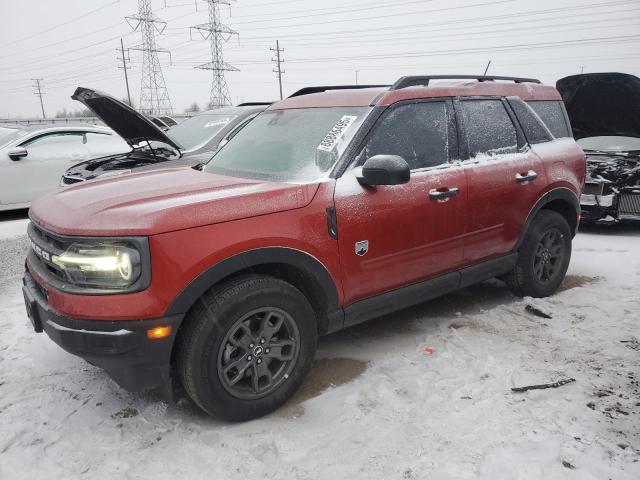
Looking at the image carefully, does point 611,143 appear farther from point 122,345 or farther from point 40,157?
point 40,157

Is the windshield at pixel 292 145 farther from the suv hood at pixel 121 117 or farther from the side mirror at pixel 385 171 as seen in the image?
the suv hood at pixel 121 117

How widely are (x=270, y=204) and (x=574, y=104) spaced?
6509 millimetres

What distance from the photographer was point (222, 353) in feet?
8.62

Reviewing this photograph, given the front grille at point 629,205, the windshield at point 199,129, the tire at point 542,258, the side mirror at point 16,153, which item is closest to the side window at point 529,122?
the tire at point 542,258

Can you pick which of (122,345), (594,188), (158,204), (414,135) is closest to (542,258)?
(414,135)

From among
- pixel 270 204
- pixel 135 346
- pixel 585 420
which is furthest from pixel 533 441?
pixel 135 346

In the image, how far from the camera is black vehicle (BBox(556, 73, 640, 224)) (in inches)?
266

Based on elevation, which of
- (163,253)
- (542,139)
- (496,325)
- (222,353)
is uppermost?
(542,139)

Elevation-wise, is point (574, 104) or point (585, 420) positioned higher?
point (574, 104)

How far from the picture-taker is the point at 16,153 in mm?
7785

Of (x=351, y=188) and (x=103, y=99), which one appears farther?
(x=103, y=99)

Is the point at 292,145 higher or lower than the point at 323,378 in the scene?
higher

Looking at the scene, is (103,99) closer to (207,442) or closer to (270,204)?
(270,204)

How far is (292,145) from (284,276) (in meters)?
0.93
